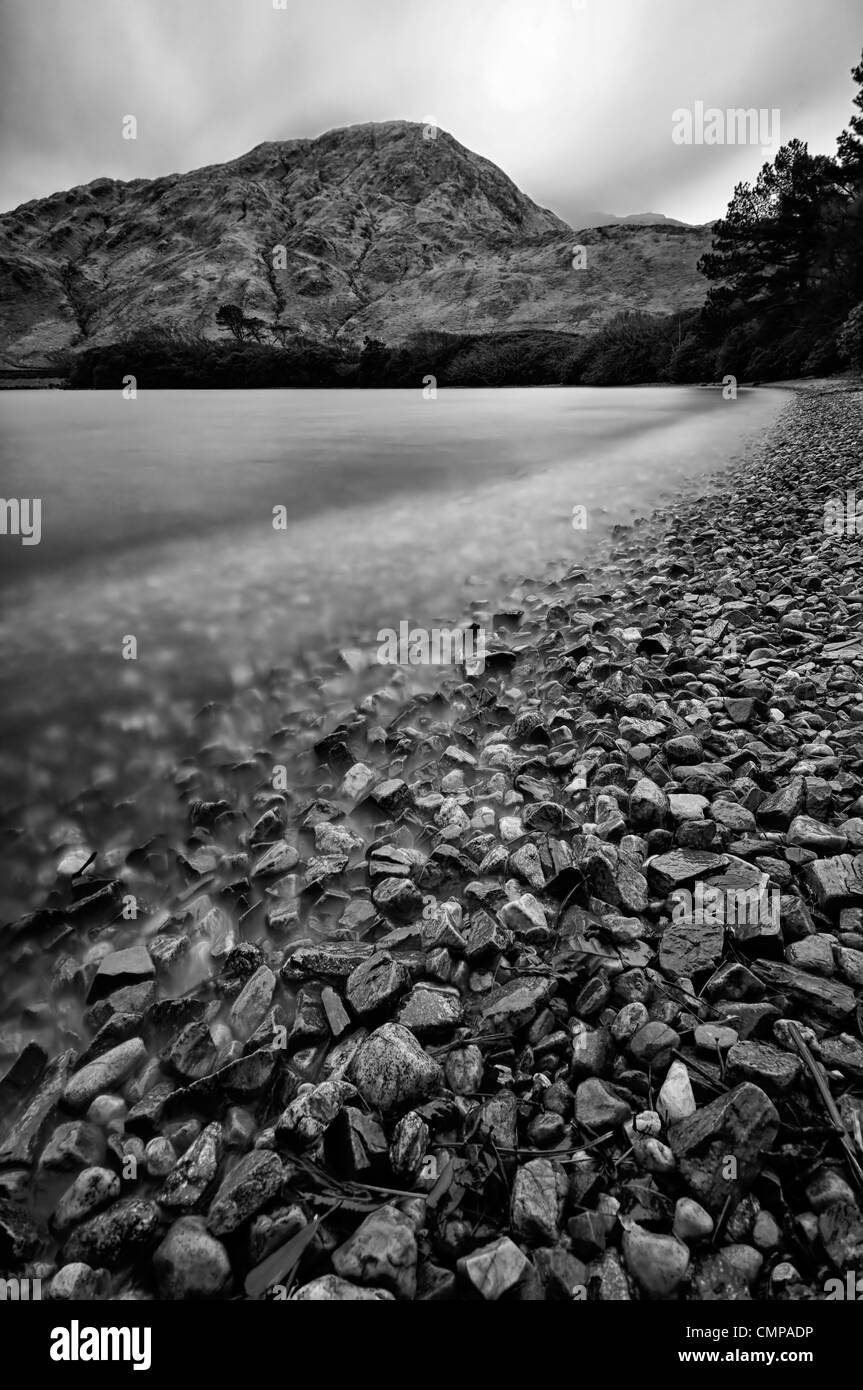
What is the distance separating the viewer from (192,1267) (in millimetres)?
1673

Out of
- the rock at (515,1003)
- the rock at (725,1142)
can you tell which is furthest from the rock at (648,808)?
the rock at (725,1142)

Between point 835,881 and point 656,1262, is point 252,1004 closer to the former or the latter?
point 656,1262

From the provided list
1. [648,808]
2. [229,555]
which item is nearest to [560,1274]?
[648,808]

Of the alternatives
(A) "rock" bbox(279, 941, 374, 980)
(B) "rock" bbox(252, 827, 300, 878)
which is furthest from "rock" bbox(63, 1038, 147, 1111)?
(B) "rock" bbox(252, 827, 300, 878)

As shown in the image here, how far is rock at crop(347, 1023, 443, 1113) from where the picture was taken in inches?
77.5

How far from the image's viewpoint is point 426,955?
2537 mm

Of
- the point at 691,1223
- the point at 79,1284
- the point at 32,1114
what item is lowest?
the point at 79,1284

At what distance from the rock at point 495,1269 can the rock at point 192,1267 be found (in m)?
0.65

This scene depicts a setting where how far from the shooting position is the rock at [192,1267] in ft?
5.48

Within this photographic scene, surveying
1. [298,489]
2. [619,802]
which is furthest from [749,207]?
Answer: [619,802]

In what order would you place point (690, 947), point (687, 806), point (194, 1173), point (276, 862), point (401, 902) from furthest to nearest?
1. point (276, 862)
2. point (687, 806)
3. point (401, 902)
4. point (690, 947)
5. point (194, 1173)

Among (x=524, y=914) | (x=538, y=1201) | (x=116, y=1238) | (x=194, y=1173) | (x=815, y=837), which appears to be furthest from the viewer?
(x=815, y=837)

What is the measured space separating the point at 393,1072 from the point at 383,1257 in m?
0.47
